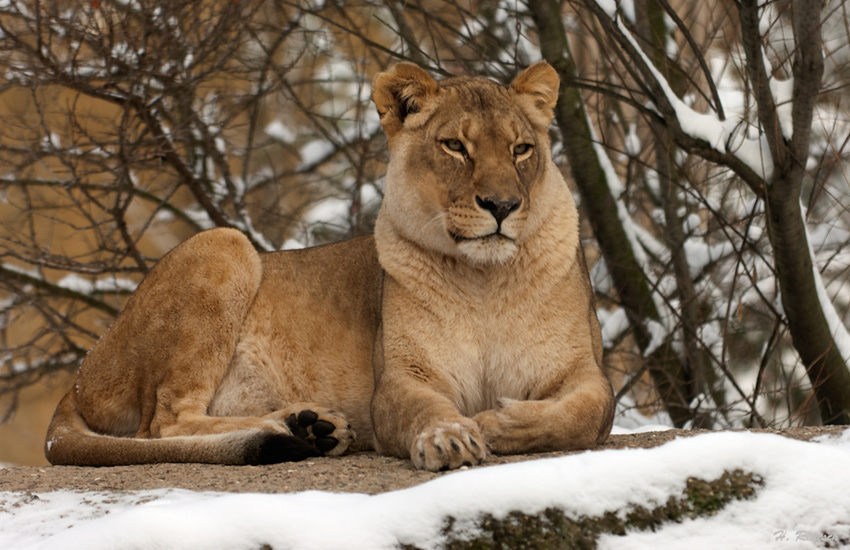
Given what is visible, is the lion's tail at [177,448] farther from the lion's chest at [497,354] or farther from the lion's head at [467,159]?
the lion's head at [467,159]

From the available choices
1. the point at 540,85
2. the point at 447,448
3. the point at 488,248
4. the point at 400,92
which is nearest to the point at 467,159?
the point at 488,248

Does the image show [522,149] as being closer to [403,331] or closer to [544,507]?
[403,331]

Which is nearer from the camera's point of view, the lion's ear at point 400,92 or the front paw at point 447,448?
the front paw at point 447,448

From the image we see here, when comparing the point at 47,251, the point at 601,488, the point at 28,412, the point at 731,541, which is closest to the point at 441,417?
the point at 601,488

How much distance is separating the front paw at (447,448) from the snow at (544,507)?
1.70ft

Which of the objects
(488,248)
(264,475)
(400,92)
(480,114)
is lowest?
(264,475)

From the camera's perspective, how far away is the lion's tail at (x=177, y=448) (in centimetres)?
393

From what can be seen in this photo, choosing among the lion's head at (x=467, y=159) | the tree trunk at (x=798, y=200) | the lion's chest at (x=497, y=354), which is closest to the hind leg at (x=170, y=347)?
the lion's head at (x=467, y=159)

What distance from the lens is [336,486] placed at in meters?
3.25

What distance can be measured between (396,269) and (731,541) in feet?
6.79

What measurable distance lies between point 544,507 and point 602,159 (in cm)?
487

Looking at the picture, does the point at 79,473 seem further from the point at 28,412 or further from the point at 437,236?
the point at 28,412

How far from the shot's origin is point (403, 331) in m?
4.20

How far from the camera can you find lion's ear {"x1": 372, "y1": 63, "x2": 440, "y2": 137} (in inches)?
167
